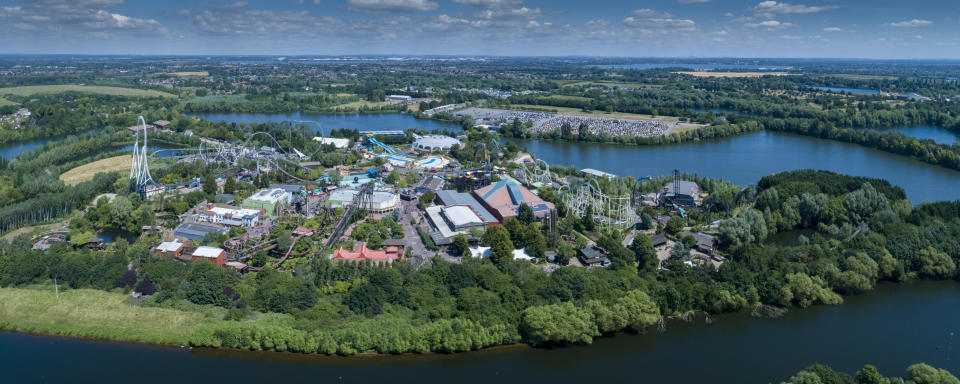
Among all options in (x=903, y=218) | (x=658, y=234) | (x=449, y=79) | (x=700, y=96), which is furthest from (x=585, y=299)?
(x=449, y=79)

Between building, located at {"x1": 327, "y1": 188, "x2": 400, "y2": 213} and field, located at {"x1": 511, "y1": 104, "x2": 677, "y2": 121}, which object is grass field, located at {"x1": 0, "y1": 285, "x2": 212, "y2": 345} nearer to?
building, located at {"x1": 327, "y1": 188, "x2": 400, "y2": 213}

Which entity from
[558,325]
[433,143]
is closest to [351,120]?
[433,143]

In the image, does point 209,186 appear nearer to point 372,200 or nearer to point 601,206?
point 372,200

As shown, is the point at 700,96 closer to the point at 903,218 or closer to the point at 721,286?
the point at 903,218

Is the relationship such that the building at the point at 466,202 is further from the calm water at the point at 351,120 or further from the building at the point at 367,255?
the calm water at the point at 351,120

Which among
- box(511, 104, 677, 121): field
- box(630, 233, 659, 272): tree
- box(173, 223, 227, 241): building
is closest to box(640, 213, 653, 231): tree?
box(630, 233, 659, 272): tree

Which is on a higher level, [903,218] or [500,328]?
[903,218]

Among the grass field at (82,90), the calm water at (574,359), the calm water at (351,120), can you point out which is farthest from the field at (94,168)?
the grass field at (82,90)
